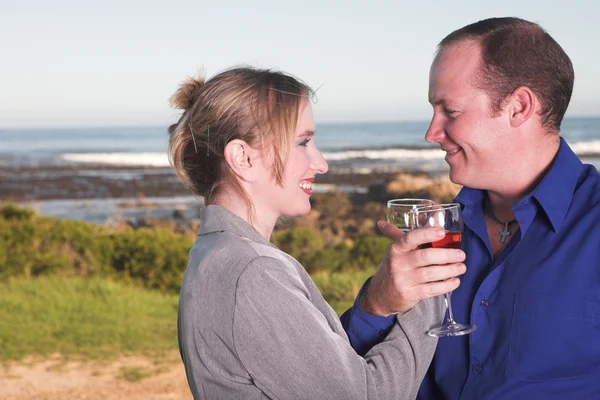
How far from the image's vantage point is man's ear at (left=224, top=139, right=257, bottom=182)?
7.60 feet

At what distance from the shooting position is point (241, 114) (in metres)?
2.32

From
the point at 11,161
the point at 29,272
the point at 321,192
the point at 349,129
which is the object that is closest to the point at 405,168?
the point at 321,192

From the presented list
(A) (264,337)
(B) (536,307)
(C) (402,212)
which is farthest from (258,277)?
(B) (536,307)

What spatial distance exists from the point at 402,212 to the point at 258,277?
21.1 inches

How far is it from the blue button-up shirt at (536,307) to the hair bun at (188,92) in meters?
0.87

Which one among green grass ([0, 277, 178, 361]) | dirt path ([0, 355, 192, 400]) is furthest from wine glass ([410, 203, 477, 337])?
green grass ([0, 277, 178, 361])

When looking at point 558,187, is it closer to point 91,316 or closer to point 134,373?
point 134,373

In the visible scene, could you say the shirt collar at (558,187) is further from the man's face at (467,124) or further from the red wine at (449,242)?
the red wine at (449,242)

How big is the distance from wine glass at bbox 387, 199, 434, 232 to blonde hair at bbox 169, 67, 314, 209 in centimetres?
34

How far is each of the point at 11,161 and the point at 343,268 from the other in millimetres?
28368

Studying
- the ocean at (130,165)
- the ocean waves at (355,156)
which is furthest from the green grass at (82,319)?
the ocean waves at (355,156)

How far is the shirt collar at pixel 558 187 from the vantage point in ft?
8.21

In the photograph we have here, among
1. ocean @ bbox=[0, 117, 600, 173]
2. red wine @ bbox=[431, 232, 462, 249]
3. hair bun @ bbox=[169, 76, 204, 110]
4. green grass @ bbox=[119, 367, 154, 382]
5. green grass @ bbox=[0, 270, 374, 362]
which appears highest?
hair bun @ bbox=[169, 76, 204, 110]

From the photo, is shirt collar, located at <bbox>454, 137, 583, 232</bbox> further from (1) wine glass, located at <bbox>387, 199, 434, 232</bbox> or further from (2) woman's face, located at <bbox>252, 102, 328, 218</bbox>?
(2) woman's face, located at <bbox>252, 102, 328, 218</bbox>
